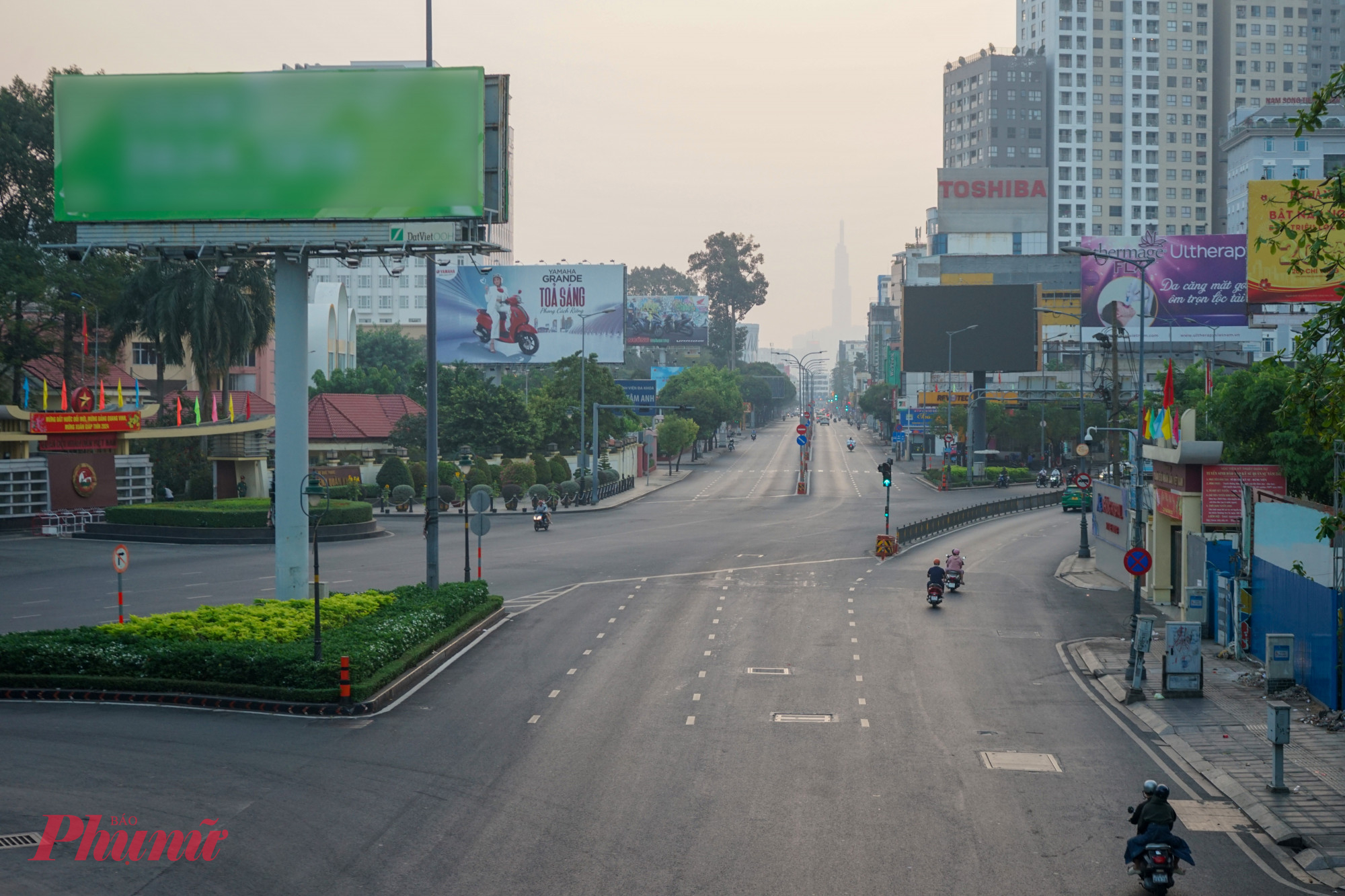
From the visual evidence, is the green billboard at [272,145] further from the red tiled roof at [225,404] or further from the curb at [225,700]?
the red tiled roof at [225,404]

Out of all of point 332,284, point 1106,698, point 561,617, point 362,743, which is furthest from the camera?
point 332,284

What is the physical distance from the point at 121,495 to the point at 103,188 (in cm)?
3377

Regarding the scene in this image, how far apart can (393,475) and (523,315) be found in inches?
2116

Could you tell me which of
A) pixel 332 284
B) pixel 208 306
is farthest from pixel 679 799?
pixel 332 284

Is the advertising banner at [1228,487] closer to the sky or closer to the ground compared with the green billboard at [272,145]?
closer to the ground

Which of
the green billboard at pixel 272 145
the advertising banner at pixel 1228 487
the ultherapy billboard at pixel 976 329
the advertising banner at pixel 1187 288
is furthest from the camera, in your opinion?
the advertising banner at pixel 1187 288

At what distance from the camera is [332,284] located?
12188 cm

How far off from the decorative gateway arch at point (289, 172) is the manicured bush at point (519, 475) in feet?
150

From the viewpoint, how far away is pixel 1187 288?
9800 centimetres

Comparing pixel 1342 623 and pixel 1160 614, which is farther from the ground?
pixel 1342 623

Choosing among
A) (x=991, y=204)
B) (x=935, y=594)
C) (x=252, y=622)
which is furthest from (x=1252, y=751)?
(x=991, y=204)

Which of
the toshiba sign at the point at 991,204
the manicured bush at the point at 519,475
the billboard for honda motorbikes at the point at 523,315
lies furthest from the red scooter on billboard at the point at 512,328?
the toshiba sign at the point at 991,204

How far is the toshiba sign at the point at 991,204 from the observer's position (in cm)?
15725

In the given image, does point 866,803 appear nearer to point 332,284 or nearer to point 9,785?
point 9,785
